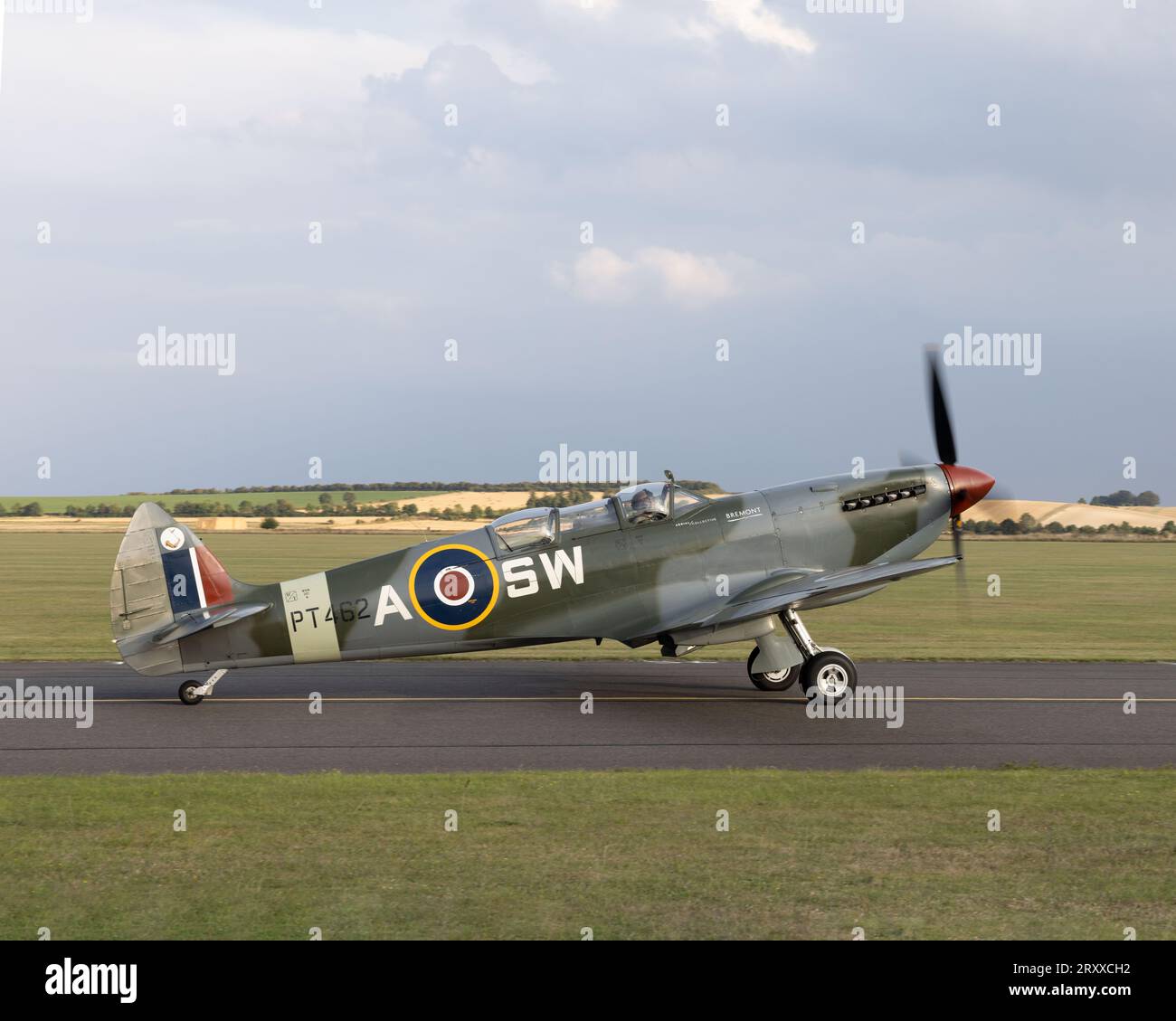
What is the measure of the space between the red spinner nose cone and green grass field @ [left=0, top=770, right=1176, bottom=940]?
240 inches

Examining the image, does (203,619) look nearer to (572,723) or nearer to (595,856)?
(572,723)

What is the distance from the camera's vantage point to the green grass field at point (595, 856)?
22.9ft

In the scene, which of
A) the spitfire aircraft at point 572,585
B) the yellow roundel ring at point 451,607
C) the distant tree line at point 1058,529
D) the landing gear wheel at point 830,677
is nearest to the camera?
the spitfire aircraft at point 572,585

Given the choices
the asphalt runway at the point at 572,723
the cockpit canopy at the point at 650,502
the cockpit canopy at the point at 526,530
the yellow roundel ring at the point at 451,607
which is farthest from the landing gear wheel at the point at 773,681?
the yellow roundel ring at the point at 451,607

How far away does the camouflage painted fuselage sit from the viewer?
14.8m

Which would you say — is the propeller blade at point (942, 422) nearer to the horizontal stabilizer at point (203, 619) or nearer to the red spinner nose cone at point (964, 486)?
the red spinner nose cone at point (964, 486)

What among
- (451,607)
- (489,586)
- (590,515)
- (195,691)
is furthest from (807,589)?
(195,691)

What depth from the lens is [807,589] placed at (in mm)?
15000

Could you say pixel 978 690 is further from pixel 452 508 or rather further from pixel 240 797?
pixel 452 508

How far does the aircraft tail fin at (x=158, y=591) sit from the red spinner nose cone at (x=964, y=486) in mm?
10052

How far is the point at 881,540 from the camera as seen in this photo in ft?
53.9

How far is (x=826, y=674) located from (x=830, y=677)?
0.23 feet

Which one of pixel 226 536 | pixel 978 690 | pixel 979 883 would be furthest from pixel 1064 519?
pixel 979 883
